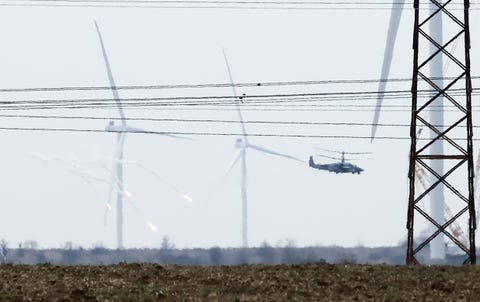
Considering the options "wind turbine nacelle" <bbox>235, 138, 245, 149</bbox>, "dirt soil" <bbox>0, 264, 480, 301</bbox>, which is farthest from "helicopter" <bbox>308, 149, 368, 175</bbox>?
"dirt soil" <bbox>0, 264, 480, 301</bbox>

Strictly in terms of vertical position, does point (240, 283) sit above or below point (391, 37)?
below

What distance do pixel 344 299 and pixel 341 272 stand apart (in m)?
6.74

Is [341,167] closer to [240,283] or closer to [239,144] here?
[239,144]

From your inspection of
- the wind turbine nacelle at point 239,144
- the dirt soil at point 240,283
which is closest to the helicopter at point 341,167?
the wind turbine nacelle at point 239,144

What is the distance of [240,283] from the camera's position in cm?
4484

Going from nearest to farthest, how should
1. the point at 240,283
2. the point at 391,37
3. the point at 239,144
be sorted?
the point at 240,283 → the point at 391,37 → the point at 239,144

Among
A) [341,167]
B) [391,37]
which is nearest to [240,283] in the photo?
[391,37]

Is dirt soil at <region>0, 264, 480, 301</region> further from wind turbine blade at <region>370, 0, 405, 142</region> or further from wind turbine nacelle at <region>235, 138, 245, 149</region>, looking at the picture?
wind turbine nacelle at <region>235, 138, 245, 149</region>

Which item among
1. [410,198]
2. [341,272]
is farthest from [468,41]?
[341,272]

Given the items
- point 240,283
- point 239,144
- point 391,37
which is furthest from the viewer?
point 239,144

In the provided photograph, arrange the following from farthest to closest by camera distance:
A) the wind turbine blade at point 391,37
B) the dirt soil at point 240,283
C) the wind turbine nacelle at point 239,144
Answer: the wind turbine nacelle at point 239,144, the wind turbine blade at point 391,37, the dirt soil at point 240,283

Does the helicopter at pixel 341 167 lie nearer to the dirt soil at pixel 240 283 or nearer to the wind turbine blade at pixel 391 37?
the wind turbine blade at pixel 391 37

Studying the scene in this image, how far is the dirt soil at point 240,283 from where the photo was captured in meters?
42.6

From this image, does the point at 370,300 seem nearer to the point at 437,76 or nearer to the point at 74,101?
the point at 74,101
